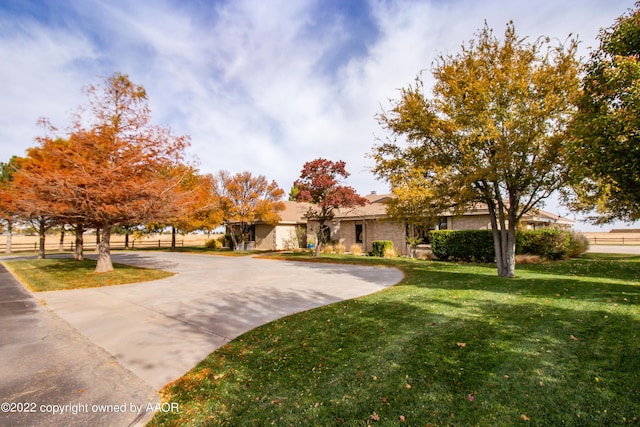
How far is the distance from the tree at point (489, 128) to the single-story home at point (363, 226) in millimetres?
4593

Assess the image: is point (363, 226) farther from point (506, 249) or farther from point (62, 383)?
point (62, 383)

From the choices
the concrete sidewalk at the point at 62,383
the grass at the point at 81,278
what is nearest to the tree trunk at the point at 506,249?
the concrete sidewalk at the point at 62,383

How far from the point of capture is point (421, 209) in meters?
11.3

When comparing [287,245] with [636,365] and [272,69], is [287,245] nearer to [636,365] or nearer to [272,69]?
[272,69]

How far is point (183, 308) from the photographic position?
7.45 metres

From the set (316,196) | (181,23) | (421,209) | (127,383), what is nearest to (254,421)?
(127,383)

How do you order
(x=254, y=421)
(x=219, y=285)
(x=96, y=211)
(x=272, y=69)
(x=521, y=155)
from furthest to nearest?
(x=272, y=69) → (x=96, y=211) → (x=219, y=285) → (x=521, y=155) → (x=254, y=421)

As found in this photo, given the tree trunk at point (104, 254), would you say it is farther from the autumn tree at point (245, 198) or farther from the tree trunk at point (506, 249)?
the tree trunk at point (506, 249)

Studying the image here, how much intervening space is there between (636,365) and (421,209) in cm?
795

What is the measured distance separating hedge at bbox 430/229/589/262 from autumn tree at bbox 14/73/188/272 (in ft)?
48.4

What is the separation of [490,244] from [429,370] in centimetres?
1512

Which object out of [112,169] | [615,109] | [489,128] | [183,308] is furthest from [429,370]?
[112,169]

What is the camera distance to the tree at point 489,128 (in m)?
9.09

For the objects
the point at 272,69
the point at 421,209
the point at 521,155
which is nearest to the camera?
the point at 521,155
